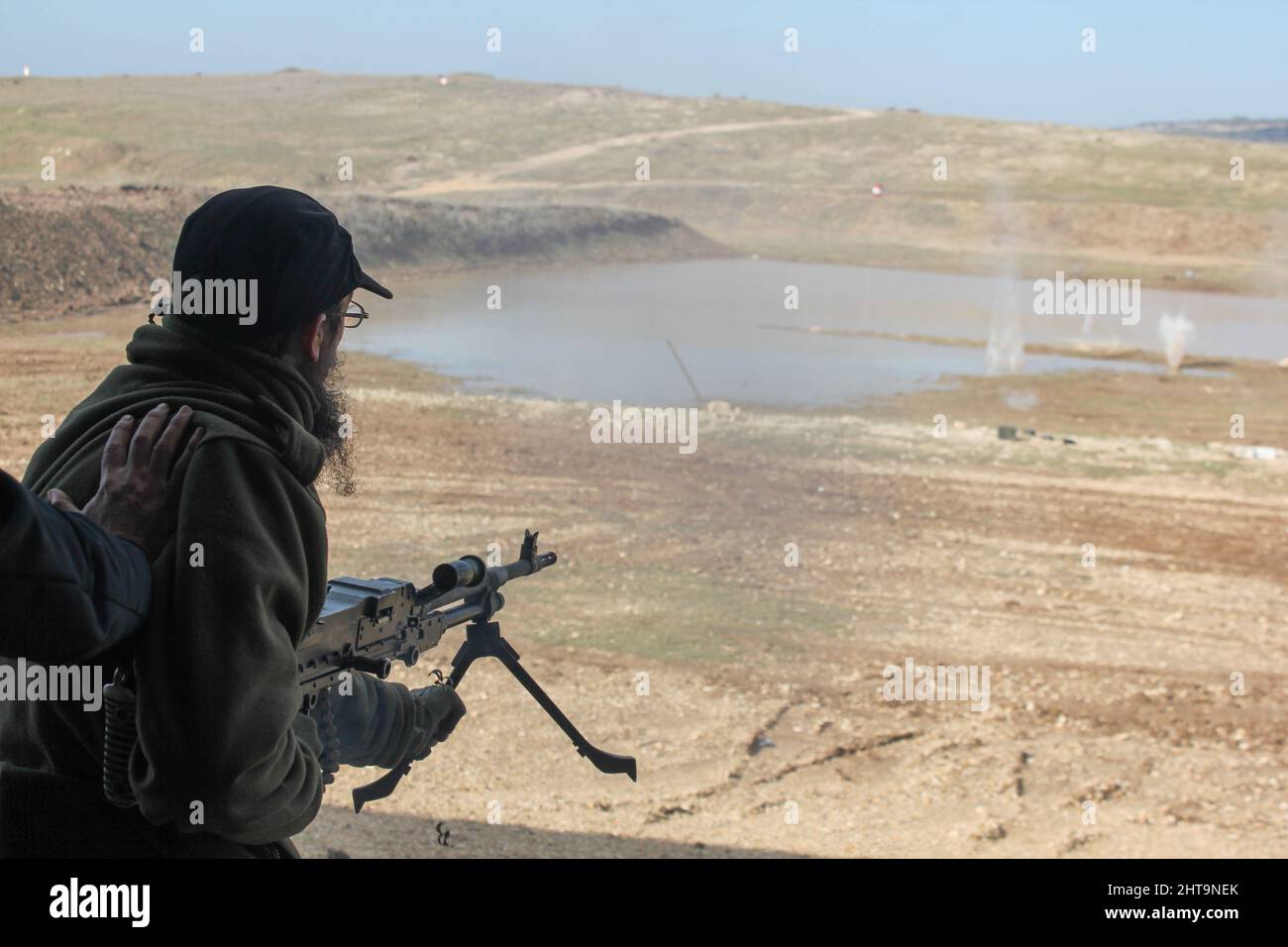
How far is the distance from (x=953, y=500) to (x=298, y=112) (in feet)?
201

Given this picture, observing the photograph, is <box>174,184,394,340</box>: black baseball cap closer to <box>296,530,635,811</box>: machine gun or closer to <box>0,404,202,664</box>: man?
<box>0,404,202,664</box>: man

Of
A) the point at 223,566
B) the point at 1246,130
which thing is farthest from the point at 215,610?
the point at 1246,130

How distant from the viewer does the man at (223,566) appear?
179 centimetres

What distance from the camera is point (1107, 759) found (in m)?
6.94

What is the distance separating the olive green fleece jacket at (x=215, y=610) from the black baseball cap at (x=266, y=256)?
0.22ft

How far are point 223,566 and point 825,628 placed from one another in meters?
7.35

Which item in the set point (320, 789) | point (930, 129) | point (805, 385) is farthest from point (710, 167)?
point (320, 789)

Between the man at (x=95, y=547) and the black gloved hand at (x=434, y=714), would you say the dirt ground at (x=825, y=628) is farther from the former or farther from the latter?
the man at (x=95, y=547)

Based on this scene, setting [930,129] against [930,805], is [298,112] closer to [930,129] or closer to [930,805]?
[930,129]

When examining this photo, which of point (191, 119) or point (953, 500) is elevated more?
point (191, 119)

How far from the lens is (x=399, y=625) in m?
2.94

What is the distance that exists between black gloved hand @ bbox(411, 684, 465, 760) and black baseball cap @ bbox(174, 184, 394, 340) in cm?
103

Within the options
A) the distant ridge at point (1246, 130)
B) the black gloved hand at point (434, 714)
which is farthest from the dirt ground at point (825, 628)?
the distant ridge at point (1246, 130)
